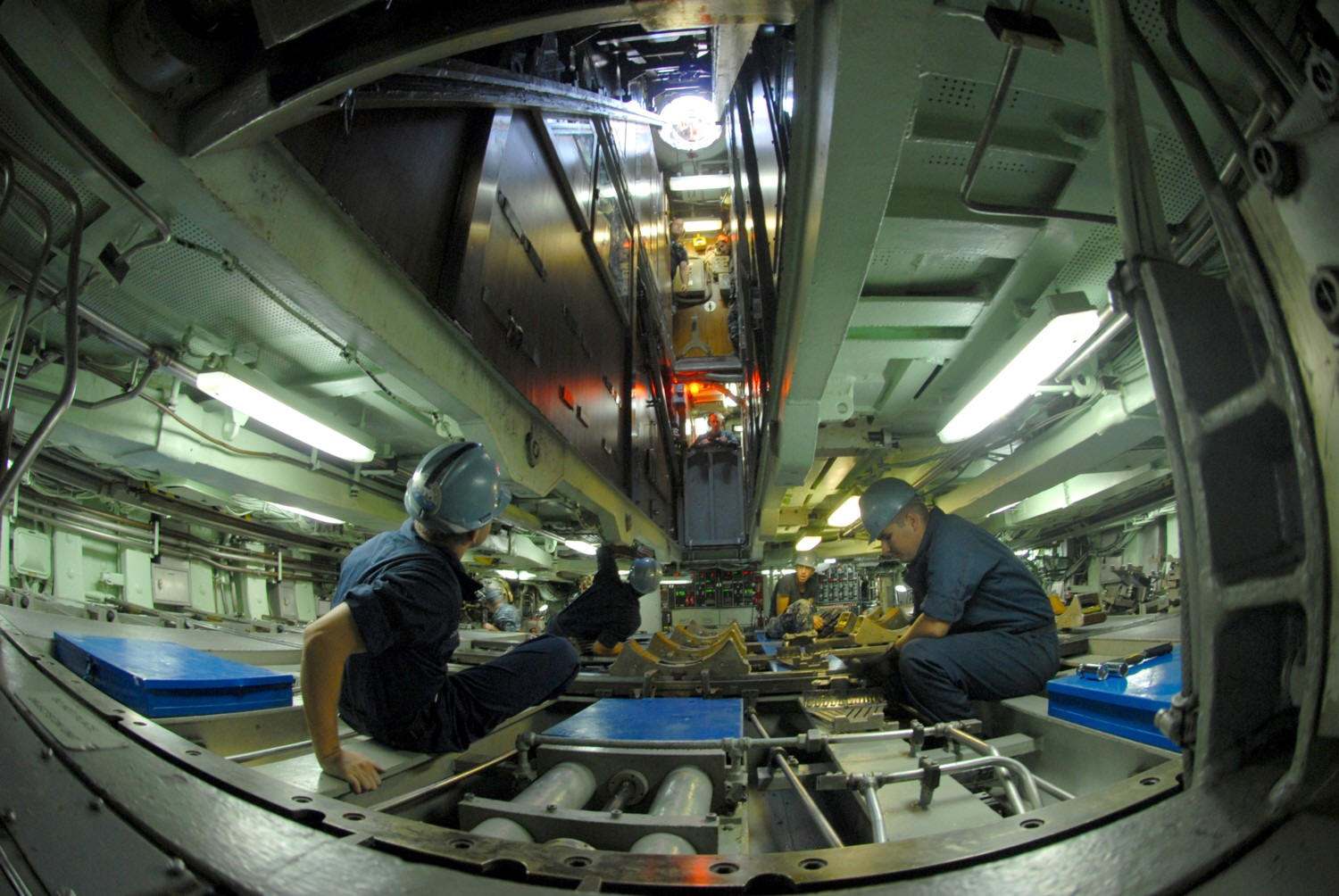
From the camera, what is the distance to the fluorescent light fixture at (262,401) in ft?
9.66

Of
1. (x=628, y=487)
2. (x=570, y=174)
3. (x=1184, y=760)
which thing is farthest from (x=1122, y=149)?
(x=628, y=487)

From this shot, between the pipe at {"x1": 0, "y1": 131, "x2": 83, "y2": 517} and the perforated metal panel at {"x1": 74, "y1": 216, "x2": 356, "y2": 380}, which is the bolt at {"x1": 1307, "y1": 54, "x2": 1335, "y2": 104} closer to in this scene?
the pipe at {"x1": 0, "y1": 131, "x2": 83, "y2": 517}

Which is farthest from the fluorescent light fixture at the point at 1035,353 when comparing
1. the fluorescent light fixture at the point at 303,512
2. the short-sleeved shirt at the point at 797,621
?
the fluorescent light fixture at the point at 303,512

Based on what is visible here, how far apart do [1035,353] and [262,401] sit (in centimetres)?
448

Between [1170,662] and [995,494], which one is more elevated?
[995,494]

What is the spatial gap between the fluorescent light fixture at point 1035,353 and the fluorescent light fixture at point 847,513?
3.41 m

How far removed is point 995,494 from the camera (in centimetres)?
643

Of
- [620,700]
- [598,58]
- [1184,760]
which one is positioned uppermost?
[598,58]

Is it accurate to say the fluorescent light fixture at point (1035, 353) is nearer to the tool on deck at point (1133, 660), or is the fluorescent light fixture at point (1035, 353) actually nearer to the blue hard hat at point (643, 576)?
the tool on deck at point (1133, 660)

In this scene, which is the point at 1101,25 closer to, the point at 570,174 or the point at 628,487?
the point at 570,174

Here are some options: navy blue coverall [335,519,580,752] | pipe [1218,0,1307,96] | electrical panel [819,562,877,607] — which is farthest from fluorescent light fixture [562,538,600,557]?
pipe [1218,0,1307,96]

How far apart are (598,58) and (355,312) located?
5.36 meters

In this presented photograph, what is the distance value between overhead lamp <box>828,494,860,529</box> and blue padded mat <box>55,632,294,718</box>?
21.2ft

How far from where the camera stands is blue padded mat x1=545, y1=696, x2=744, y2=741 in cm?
211
